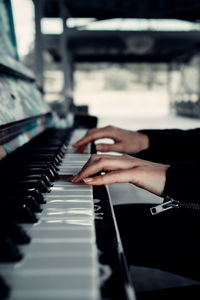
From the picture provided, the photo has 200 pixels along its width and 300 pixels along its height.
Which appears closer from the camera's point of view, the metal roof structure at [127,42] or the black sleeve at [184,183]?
the black sleeve at [184,183]

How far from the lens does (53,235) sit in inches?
16.9

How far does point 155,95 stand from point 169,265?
23.7m

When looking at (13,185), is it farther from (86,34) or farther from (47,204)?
(86,34)

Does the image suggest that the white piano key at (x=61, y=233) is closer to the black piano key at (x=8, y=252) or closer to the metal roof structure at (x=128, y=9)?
the black piano key at (x=8, y=252)

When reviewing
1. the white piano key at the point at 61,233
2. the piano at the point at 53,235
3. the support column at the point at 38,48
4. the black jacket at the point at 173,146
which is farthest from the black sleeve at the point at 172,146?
the support column at the point at 38,48

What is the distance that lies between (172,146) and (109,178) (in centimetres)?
84

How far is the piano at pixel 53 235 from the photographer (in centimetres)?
32

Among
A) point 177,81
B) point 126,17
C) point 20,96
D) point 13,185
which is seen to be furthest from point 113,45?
point 13,185

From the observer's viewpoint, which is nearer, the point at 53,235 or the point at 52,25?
the point at 53,235

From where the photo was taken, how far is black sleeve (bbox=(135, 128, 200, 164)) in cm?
146

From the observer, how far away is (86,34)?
9227 millimetres

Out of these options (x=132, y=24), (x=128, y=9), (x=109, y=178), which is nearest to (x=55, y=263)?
(x=109, y=178)

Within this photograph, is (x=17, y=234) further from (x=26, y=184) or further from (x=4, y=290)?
(x=26, y=184)

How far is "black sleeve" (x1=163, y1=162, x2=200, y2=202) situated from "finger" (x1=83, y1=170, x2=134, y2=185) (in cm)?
10
